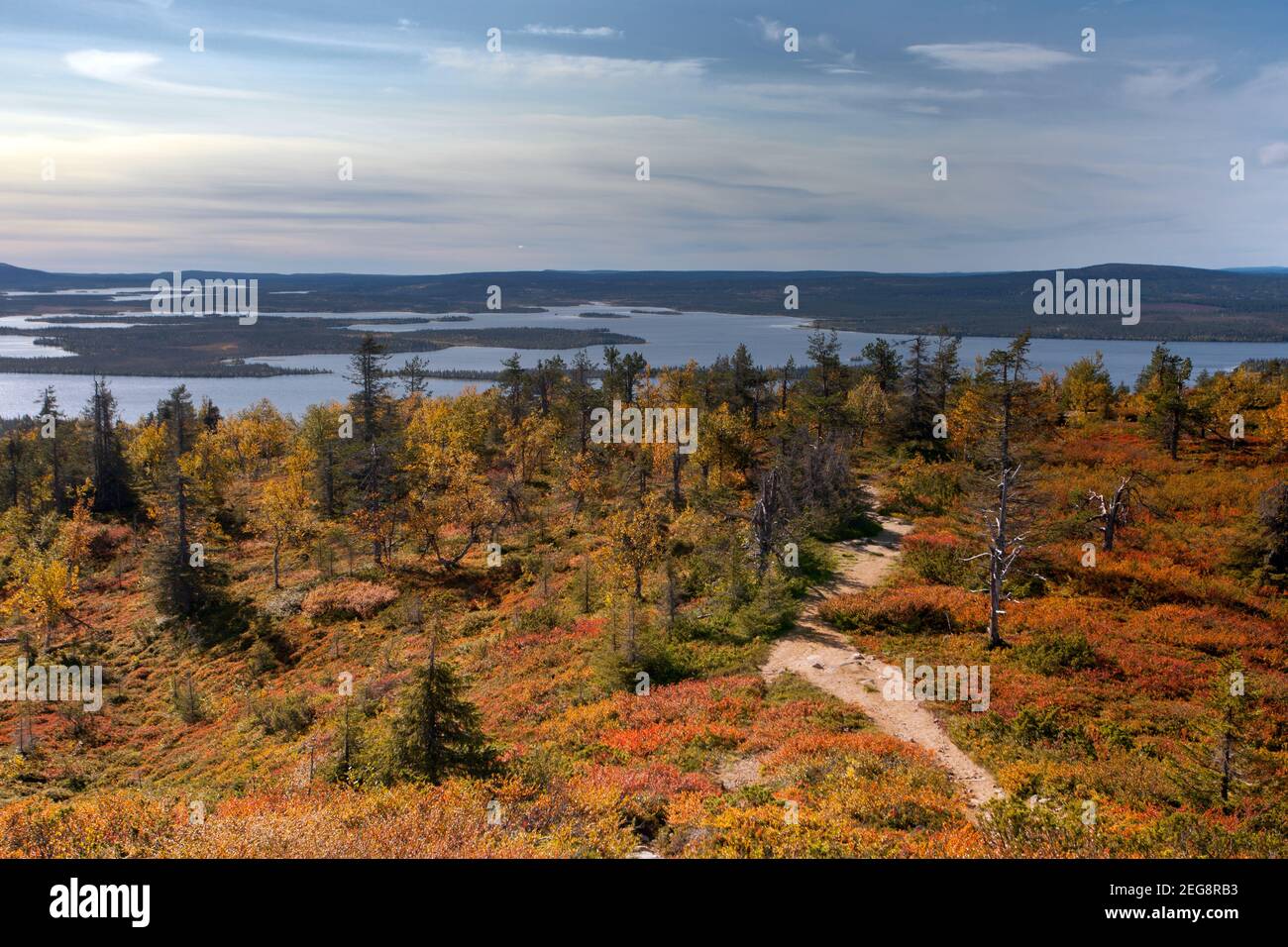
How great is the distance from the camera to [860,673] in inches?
898

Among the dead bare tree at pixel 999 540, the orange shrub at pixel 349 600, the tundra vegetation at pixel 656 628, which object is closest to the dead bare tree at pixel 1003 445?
the dead bare tree at pixel 999 540

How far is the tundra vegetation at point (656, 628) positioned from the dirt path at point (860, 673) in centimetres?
59

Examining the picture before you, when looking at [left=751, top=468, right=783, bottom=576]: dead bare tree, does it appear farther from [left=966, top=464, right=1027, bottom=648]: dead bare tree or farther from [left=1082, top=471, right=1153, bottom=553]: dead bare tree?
[left=1082, top=471, right=1153, bottom=553]: dead bare tree

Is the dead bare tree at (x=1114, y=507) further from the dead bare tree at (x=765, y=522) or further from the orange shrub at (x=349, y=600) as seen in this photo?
the orange shrub at (x=349, y=600)

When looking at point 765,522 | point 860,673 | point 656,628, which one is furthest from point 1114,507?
point 656,628

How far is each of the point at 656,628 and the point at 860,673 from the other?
885 centimetres

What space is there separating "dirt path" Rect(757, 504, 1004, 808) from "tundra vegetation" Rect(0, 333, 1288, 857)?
59cm

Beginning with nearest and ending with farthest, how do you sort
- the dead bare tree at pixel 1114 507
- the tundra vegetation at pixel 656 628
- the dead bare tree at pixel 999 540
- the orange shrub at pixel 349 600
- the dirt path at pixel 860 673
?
the tundra vegetation at pixel 656 628 → the dirt path at pixel 860 673 → the dead bare tree at pixel 999 540 → the dead bare tree at pixel 1114 507 → the orange shrub at pixel 349 600

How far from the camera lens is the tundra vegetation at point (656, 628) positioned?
42.1ft

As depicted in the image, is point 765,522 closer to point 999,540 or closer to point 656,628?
point 656,628

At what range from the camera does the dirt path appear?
53.9 ft

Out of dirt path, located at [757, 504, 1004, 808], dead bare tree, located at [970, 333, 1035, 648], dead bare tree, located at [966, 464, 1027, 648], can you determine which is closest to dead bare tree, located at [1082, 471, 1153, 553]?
dirt path, located at [757, 504, 1004, 808]

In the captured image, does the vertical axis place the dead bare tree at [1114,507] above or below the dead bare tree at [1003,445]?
below

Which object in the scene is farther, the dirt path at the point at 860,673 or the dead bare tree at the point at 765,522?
the dead bare tree at the point at 765,522
